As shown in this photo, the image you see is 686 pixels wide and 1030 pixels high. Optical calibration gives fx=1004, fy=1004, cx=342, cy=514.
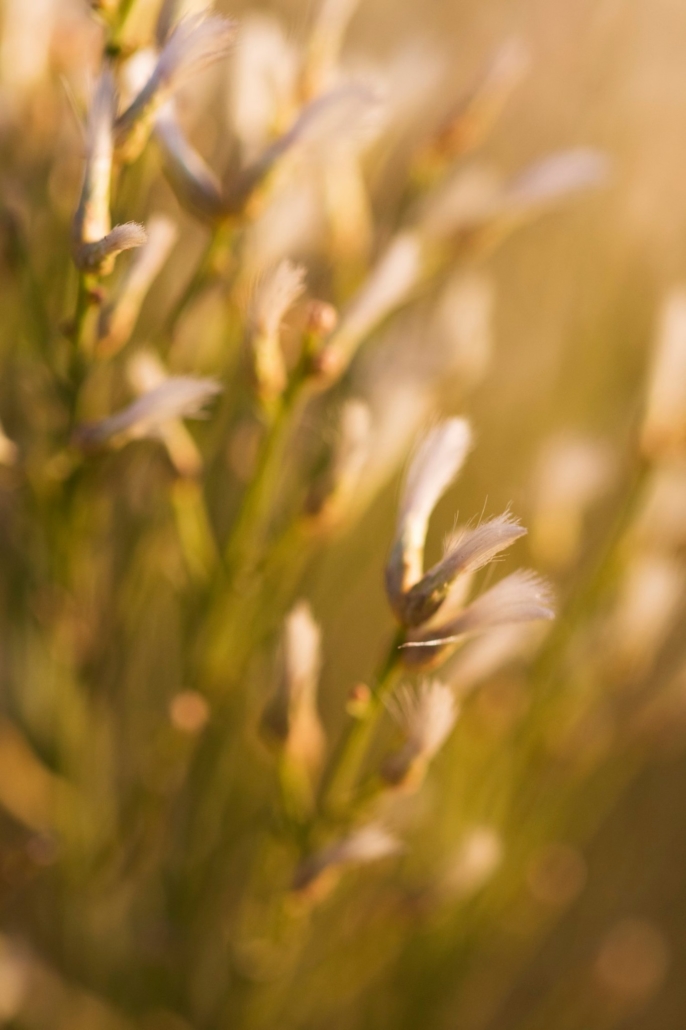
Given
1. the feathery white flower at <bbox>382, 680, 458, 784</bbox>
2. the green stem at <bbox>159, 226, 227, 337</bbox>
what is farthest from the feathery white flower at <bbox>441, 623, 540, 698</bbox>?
the green stem at <bbox>159, 226, 227, 337</bbox>

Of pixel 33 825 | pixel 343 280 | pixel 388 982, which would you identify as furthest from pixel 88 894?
pixel 343 280

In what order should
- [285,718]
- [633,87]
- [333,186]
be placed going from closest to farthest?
[285,718] → [333,186] → [633,87]

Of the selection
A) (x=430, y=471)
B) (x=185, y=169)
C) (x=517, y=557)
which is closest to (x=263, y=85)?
(x=185, y=169)

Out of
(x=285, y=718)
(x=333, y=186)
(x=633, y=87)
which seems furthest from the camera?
(x=633, y=87)

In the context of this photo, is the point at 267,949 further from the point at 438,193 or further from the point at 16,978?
the point at 438,193

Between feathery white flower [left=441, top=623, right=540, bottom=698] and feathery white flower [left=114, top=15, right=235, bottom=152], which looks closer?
feathery white flower [left=114, top=15, right=235, bottom=152]

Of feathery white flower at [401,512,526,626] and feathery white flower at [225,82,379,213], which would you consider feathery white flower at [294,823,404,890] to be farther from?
feathery white flower at [225,82,379,213]

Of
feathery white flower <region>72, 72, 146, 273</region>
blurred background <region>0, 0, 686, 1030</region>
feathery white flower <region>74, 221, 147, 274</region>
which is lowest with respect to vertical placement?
blurred background <region>0, 0, 686, 1030</region>
